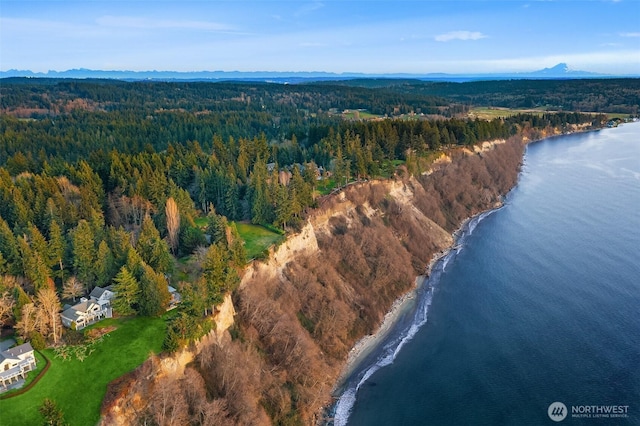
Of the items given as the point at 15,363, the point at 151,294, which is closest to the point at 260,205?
the point at 151,294

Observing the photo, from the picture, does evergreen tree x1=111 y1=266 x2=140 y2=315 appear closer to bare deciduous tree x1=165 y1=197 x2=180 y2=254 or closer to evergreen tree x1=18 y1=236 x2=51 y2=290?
evergreen tree x1=18 y1=236 x2=51 y2=290

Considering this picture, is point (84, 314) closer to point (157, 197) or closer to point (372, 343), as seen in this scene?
point (157, 197)

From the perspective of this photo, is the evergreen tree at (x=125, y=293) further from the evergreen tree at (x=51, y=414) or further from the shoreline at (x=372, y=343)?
the shoreline at (x=372, y=343)

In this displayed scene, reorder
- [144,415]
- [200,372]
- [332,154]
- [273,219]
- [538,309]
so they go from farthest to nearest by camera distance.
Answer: [332,154]
[273,219]
[538,309]
[200,372]
[144,415]

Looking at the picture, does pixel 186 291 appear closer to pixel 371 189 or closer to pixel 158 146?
pixel 371 189

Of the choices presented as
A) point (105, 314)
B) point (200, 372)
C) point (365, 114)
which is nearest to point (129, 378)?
point (200, 372)

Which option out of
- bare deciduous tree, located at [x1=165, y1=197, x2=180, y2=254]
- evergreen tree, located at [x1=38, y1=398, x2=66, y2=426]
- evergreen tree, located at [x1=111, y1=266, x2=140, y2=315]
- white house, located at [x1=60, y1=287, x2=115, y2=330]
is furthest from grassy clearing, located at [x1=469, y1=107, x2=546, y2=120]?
evergreen tree, located at [x1=38, y1=398, x2=66, y2=426]

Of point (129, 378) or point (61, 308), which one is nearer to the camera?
point (129, 378)
